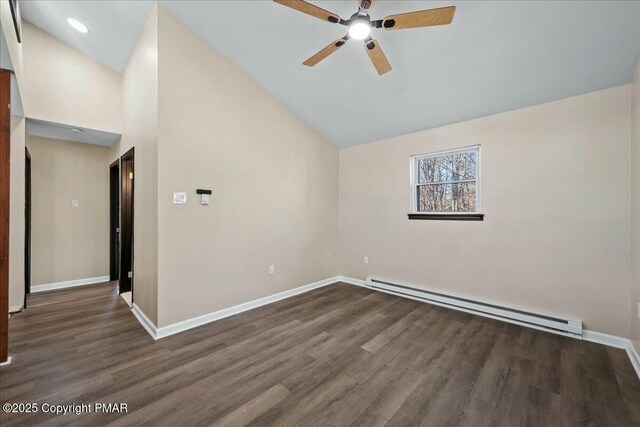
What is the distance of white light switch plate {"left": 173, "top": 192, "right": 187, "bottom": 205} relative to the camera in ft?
9.24

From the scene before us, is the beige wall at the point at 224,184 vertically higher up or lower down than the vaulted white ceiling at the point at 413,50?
lower down

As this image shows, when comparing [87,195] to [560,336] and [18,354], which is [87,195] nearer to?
[18,354]

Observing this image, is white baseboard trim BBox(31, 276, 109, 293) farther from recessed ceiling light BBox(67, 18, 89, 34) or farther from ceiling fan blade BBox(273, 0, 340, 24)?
ceiling fan blade BBox(273, 0, 340, 24)

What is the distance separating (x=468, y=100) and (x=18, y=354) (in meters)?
5.28

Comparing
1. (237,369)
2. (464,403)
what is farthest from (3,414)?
(464,403)

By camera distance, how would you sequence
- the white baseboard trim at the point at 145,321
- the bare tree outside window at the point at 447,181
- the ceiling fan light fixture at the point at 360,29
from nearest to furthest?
the ceiling fan light fixture at the point at 360,29 < the white baseboard trim at the point at 145,321 < the bare tree outside window at the point at 447,181

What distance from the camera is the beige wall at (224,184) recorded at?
9.16ft

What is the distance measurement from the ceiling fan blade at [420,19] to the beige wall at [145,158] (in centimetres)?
238

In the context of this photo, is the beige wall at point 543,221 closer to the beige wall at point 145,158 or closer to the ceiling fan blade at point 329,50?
the ceiling fan blade at point 329,50

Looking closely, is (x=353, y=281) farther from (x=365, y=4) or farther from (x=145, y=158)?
(x=365, y=4)

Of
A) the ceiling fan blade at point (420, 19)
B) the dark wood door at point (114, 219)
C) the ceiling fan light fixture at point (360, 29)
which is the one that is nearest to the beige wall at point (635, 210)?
the ceiling fan blade at point (420, 19)

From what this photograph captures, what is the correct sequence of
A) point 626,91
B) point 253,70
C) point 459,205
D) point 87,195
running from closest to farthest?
point 626,91
point 253,70
point 459,205
point 87,195

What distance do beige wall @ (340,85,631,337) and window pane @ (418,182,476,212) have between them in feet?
0.70

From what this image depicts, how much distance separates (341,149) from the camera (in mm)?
5047
